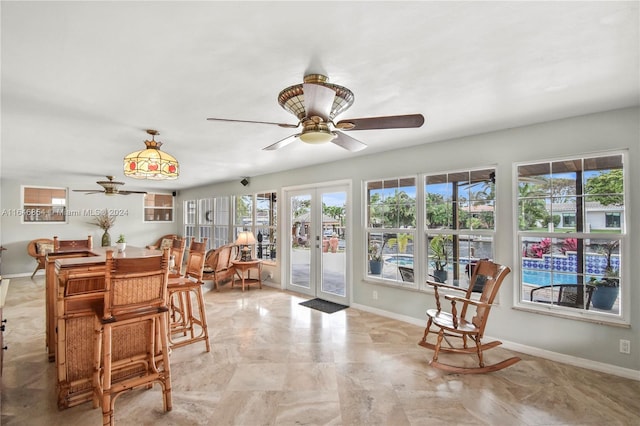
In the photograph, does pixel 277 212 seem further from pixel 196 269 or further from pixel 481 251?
pixel 481 251

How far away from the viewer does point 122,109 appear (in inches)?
104

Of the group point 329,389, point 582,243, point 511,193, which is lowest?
point 329,389

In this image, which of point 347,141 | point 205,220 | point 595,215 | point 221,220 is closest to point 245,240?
point 221,220

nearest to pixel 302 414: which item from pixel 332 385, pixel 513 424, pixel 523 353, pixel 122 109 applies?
pixel 332 385

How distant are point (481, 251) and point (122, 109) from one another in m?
4.04

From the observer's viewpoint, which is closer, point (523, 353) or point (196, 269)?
point (523, 353)

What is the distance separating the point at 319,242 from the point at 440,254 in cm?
214

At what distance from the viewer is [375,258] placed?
4496 millimetres

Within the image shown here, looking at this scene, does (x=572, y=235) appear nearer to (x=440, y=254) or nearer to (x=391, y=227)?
(x=440, y=254)

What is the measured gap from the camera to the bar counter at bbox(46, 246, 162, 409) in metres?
2.18

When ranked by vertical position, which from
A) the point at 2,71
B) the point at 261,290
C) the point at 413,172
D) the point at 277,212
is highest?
the point at 2,71

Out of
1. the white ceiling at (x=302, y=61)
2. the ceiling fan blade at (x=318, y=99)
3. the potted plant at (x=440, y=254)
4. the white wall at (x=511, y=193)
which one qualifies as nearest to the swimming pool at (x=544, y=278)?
the white wall at (x=511, y=193)

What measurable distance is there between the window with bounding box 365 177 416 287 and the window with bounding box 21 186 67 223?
8.27 meters

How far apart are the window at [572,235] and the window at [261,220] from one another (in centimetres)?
440
